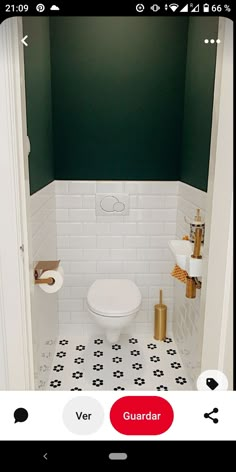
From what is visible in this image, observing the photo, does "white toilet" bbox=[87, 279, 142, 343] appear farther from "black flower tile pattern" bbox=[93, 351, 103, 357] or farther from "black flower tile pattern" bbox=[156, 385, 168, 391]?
"black flower tile pattern" bbox=[156, 385, 168, 391]

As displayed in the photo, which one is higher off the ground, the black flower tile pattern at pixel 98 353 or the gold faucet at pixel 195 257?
the gold faucet at pixel 195 257

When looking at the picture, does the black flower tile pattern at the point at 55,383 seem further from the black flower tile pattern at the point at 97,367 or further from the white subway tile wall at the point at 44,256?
the black flower tile pattern at the point at 97,367

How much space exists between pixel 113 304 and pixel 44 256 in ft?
1.37

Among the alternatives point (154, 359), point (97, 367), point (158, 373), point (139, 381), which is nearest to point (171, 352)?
point (154, 359)

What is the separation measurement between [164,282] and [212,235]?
4.97ft

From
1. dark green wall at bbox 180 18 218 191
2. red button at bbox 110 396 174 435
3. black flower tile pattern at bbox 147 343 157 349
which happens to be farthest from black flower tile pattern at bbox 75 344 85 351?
red button at bbox 110 396 174 435

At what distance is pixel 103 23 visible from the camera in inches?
67.4

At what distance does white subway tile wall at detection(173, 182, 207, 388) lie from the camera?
154 cm

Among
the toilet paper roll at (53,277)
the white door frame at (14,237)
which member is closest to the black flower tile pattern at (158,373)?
the toilet paper roll at (53,277)

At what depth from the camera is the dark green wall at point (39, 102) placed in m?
1.33

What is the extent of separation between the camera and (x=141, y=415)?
0.52 m

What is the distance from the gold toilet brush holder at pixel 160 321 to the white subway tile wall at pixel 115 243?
0.08 metres
